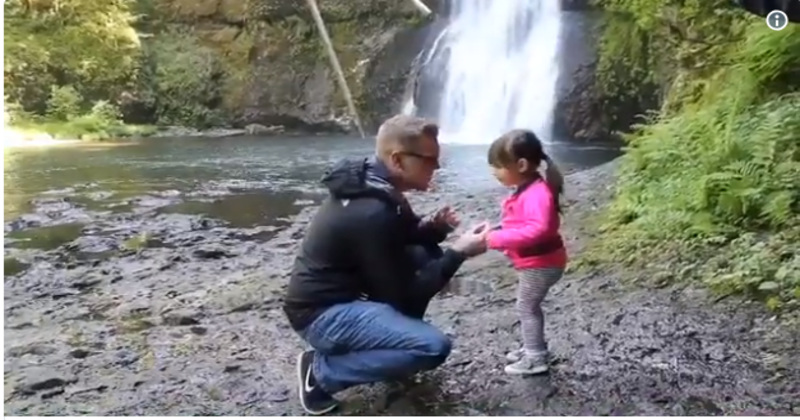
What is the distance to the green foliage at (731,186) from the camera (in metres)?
1.54

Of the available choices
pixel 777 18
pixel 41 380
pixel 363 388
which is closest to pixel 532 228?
pixel 363 388

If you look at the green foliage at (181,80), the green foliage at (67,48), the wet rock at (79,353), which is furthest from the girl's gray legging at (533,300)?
the green foliage at (181,80)

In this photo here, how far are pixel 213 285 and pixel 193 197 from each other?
41 centimetres

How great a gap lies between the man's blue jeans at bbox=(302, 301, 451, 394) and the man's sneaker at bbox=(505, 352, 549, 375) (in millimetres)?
157

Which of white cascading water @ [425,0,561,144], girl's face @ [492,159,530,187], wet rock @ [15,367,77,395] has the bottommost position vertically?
wet rock @ [15,367,77,395]

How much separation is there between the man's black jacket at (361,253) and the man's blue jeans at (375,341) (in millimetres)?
14

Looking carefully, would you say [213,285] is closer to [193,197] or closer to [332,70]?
[193,197]

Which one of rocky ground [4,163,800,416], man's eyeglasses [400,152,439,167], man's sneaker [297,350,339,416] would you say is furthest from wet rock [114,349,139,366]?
man's eyeglasses [400,152,439,167]

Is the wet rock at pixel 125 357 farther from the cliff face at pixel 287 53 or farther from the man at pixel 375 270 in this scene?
the cliff face at pixel 287 53

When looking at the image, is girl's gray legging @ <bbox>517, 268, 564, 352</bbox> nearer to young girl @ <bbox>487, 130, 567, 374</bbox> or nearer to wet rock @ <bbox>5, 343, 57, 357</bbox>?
young girl @ <bbox>487, 130, 567, 374</bbox>

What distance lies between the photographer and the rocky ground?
1.18 meters

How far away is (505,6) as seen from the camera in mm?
2555

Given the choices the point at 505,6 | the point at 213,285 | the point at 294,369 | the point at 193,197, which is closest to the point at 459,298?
the point at 294,369

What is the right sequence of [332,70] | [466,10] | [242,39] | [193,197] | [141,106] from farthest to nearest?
1. [332,70]
2. [242,39]
3. [141,106]
4. [466,10]
5. [193,197]
